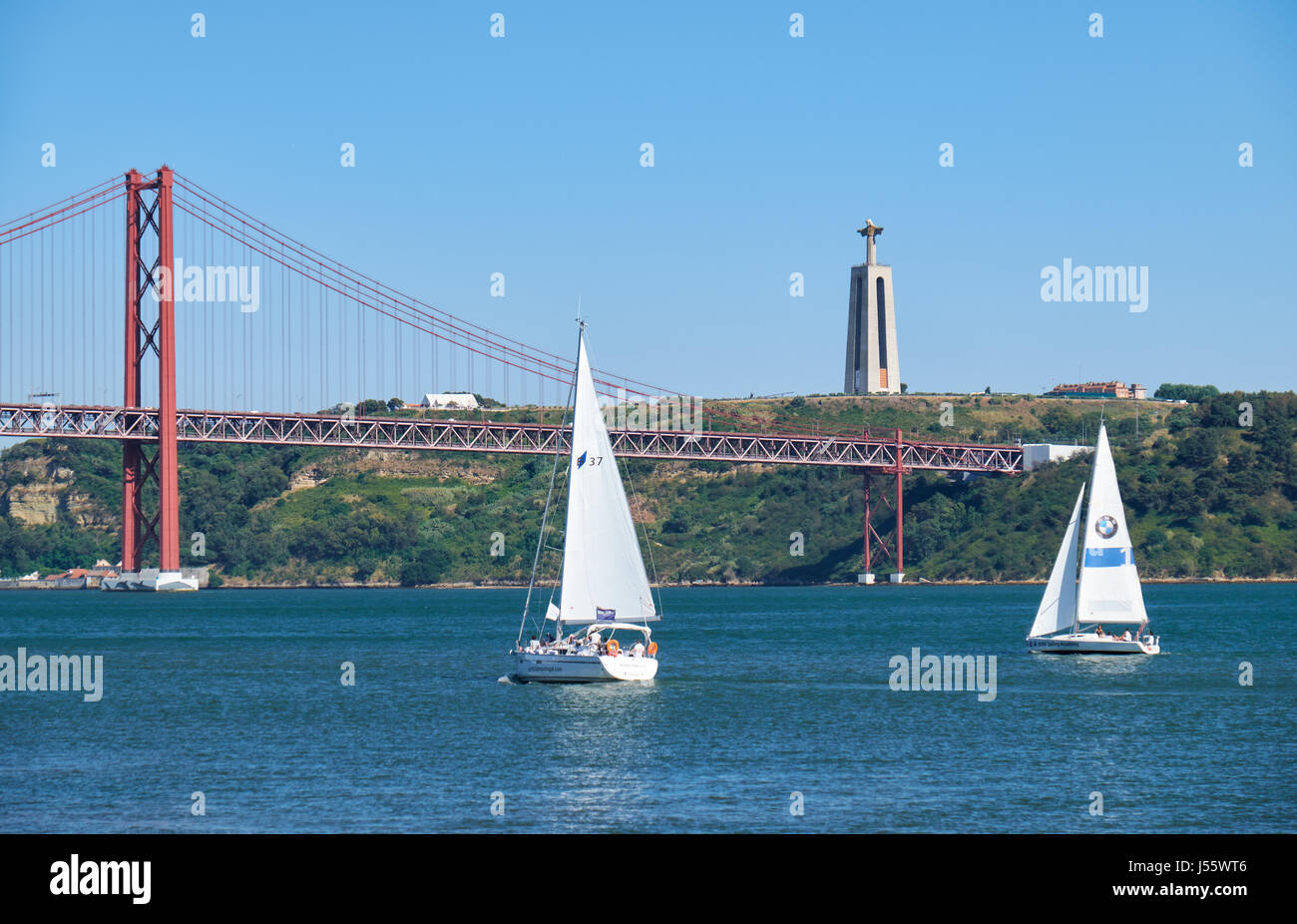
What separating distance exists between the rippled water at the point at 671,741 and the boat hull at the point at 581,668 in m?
0.44

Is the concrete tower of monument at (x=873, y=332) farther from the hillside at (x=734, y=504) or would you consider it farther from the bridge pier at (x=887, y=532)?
the bridge pier at (x=887, y=532)

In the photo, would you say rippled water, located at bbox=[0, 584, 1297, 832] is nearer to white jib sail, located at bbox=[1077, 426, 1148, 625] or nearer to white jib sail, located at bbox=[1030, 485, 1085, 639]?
white jib sail, located at bbox=[1030, 485, 1085, 639]

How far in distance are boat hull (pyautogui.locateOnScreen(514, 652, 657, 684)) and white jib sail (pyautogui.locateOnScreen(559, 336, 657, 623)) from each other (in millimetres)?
1701

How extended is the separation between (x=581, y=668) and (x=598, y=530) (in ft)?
13.4

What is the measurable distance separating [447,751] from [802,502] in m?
107

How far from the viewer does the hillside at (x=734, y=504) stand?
385 feet

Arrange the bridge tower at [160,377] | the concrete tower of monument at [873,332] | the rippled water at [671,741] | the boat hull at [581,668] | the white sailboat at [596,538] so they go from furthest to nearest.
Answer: the concrete tower of monument at [873,332] → the bridge tower at [160,377] → the boat hull at [581,668] → the white sailboat at [596,538] → the rippled water at [671,741]

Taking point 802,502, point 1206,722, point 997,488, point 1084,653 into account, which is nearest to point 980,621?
point 1084,653

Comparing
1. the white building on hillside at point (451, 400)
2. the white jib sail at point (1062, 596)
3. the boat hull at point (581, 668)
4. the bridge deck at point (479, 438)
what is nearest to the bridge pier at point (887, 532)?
the bridge deck at point (479, 438)

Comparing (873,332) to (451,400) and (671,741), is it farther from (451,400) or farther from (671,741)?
(671,741)

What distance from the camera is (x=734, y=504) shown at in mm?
139500

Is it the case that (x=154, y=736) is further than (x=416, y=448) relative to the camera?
No

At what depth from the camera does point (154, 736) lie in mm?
35562
